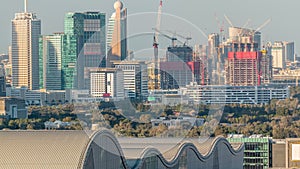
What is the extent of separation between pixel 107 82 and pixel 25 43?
2660cm

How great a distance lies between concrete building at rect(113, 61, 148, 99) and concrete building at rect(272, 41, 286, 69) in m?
42.3

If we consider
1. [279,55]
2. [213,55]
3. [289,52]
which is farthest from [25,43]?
[289,52]

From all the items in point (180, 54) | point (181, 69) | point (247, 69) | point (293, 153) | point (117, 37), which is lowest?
point (293, 153)

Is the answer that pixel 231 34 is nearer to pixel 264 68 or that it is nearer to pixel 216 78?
pixel 264 68

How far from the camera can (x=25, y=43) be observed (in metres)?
83.4

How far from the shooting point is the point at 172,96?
A: 48.2 metres

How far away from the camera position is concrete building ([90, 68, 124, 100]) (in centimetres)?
5403

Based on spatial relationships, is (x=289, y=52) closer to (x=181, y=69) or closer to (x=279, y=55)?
(x=279, y=55)

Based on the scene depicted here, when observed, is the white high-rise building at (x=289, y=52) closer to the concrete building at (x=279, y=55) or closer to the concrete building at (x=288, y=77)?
the concrete building at (x=279, y=55)

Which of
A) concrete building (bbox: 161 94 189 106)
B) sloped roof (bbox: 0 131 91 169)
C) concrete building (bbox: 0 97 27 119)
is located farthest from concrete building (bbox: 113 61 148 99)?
sloped roof (bbox: 0 131 91 169)

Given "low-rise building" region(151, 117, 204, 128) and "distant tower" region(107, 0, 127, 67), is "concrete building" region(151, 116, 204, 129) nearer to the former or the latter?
"low-rise building" region(151, 117, 204, 128)

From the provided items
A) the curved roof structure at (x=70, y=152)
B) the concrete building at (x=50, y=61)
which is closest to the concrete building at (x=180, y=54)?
the concrete building at (x=50, y=61)

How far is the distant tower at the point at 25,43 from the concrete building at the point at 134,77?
70.6ft

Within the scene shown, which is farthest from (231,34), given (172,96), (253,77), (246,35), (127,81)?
(172,96)
